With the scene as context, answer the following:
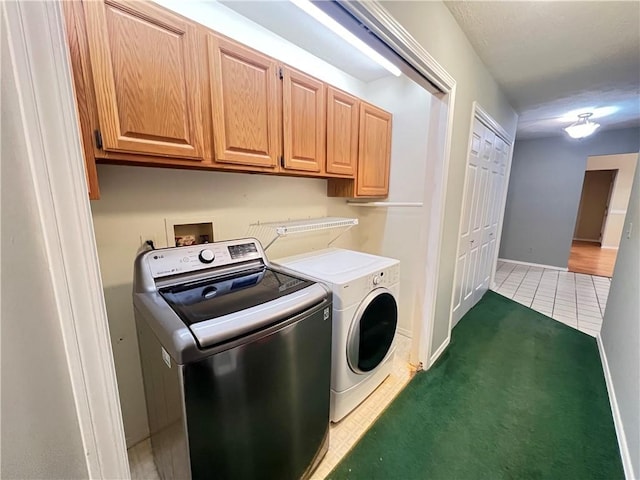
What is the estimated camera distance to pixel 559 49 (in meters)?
1.88

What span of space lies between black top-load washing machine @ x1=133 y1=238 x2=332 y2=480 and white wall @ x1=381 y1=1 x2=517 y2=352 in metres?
1.25

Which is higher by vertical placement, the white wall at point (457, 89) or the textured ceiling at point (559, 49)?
the textured ceiling at point (559, 49)

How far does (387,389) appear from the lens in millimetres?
1851

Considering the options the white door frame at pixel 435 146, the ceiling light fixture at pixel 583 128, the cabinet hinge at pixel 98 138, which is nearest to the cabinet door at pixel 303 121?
the white door frame at pixel 435 146

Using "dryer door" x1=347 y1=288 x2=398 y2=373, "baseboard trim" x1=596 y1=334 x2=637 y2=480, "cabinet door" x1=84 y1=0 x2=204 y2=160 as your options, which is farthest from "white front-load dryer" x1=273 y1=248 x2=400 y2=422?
"baseboard trim" x1=596 y1=334 x2=637 y2=480

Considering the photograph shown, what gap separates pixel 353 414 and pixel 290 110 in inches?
74.9

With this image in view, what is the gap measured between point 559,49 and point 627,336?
6.55 feet

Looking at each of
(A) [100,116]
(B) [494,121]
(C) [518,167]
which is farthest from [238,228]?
(C) [518,167]

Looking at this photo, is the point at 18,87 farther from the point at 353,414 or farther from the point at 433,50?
the point at 353,414

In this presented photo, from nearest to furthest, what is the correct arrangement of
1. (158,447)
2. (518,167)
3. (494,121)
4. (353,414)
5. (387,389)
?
1. (158,447)
2. (353,414)
3. (387,389)
4. (494,121)
5. (518,167)

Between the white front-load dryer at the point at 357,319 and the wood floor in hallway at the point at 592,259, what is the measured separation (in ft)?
16.4

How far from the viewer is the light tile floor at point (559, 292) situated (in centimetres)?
295

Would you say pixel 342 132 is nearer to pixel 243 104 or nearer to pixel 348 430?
pixel 243 104

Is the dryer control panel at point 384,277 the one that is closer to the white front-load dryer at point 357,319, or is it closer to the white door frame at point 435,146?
the white front-load dryer at point 357,319
